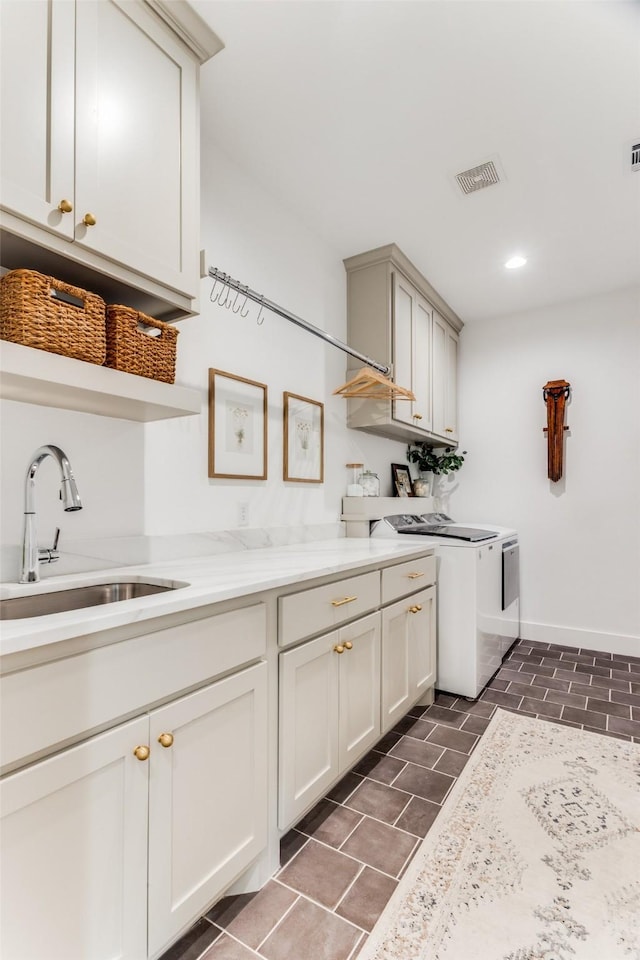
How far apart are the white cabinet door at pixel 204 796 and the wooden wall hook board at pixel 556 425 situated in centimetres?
320

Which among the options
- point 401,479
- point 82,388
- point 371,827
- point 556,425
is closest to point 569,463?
point 556,425

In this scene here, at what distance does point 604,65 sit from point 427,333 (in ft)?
6.24

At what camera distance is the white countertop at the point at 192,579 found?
Answer: 0.88 meters

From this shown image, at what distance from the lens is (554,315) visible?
12.7ft

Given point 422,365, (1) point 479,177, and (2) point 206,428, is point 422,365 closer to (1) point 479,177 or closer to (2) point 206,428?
(1) point 479,177

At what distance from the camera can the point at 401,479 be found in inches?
147

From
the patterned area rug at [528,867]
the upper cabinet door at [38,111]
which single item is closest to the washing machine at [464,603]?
the patterned area rug at [528,867]

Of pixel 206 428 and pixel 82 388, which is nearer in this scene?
pixel 82 388

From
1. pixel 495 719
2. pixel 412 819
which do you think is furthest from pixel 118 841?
pixel 495 719

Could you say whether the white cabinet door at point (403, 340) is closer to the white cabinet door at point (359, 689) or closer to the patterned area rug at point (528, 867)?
the white cabinet door at point (359, 689)

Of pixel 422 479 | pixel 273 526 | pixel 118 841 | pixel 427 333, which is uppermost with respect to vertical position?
pixel 427 333

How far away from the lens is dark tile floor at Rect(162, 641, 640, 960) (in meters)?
1.22

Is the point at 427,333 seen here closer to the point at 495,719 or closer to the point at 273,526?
the point at 273,526

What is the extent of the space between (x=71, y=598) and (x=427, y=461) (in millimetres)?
3214
